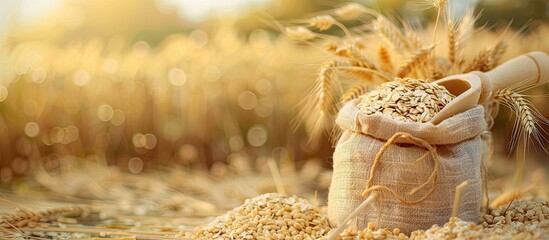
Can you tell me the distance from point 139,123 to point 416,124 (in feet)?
7.87

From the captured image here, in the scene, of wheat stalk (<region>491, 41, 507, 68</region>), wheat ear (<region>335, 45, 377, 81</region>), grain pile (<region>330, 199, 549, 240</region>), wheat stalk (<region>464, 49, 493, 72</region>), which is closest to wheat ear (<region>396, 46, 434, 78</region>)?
wheat ear (<region>335, 45, 377, 81</region>)

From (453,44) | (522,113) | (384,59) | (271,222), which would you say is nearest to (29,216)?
(271,222)

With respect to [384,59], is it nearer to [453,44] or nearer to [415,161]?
[453,44]

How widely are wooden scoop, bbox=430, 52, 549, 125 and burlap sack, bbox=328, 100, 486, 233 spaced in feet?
0.10

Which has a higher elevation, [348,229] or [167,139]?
[167,139]

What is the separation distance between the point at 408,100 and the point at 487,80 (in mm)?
274

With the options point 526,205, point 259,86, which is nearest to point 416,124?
point 526,205

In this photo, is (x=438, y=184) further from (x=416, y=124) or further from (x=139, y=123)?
(x=139, y=123)

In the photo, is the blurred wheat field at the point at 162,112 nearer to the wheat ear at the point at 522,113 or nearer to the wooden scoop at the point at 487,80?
the wooden scoop at the point at 487,80

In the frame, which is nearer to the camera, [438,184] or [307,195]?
[438,184]

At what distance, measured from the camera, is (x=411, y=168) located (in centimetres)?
176

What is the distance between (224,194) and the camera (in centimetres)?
311

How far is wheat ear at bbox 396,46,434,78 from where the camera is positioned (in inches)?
80.9

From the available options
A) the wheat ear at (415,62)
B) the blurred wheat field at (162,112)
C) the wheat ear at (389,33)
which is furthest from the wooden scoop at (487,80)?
the blurred wheat field at (162,112)
